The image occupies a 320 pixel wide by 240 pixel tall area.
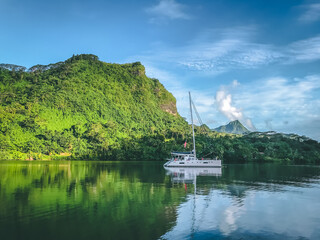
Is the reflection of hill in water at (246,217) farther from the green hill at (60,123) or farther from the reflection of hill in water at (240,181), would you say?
the green hill at (60,123)

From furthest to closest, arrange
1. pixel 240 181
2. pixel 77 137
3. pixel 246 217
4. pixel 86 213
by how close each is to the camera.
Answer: pixel 77 137, pixel 240 181, pixel 246 217, pixel 86 213

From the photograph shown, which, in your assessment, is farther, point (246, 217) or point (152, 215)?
point (246, 217)

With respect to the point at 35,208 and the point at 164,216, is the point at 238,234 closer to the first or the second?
the point at 164,216

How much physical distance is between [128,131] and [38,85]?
6220 centimetres

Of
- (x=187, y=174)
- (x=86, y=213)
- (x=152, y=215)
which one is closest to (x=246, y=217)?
(x=152, y=215)

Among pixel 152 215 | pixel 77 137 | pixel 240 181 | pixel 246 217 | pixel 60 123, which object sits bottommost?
pixel 240 181

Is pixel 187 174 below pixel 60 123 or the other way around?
below

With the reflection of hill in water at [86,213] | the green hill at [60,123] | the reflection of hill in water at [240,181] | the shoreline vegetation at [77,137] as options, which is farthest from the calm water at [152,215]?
the green hill at [60,123]

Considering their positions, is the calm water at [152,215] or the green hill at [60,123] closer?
the calm water at [152,215]

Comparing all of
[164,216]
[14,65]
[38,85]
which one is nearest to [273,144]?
[164,216]

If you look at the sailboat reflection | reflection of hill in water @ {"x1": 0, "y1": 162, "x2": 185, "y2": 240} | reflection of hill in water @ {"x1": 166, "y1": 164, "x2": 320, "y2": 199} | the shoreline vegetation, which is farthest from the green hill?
reflection of hill in water @ {"x1": 0, "y1": 162, "x2": 185, "y2": 240}

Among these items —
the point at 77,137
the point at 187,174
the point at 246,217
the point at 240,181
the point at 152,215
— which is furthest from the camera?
the point at 77,137

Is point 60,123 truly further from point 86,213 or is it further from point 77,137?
point 86,213

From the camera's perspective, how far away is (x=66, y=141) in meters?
135
